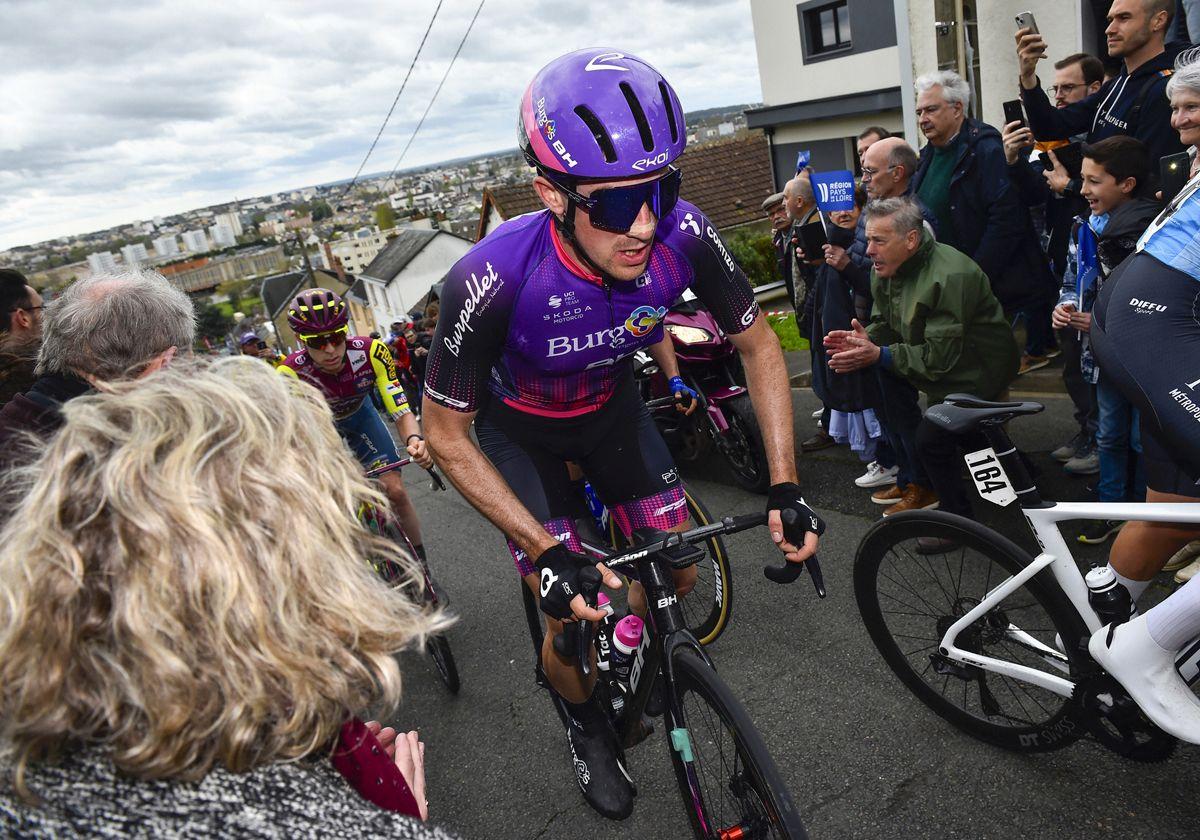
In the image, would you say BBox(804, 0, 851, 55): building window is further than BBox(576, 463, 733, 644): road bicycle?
Yes

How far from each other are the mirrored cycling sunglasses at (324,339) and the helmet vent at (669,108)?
2.72 metres

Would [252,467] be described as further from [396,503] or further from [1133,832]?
[396,503]

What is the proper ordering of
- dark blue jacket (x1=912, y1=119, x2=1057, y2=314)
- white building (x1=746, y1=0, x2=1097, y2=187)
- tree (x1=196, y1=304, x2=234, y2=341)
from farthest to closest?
tree (x1=196, y1=304, x2=234, y2=341)
white building (x1=746, y1=0, x2=1097, y2=187)
dark blue jacket (x1=912, y1=119, x2=1057, y2=314)

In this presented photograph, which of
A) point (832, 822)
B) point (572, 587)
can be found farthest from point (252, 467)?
point (832, 822)

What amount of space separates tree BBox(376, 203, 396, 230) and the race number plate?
113 meters

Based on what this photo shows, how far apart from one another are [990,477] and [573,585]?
1.34 m

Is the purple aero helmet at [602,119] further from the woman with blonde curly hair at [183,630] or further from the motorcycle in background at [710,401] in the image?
the motorcycle in background at [710,401]

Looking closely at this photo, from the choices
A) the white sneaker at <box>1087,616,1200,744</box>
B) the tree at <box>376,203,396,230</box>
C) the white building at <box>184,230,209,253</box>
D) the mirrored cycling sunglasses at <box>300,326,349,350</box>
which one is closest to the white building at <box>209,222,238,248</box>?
the white building at <box>184,230,209,253</box>

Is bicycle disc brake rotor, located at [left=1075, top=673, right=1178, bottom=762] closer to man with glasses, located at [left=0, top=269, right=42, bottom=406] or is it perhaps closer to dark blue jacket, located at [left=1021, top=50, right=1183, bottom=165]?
dark blue jacket, located at [left=1021, top=50, right=1183, bottom=165]

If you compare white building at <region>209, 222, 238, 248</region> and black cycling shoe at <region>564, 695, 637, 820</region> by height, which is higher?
white building at <region>209, 222, 238, 248</region>

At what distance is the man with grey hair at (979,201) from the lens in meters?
5.07

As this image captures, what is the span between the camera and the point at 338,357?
458cm

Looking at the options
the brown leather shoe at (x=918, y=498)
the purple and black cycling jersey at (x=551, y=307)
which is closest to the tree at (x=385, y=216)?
the brown leather shoe at (x=918, y=498)

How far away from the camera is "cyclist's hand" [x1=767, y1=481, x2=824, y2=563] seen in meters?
2.23
